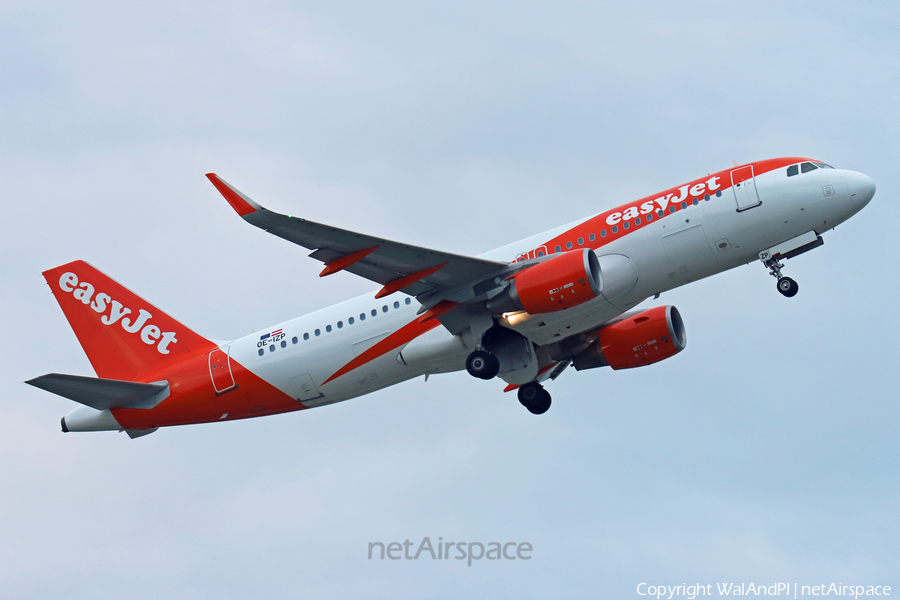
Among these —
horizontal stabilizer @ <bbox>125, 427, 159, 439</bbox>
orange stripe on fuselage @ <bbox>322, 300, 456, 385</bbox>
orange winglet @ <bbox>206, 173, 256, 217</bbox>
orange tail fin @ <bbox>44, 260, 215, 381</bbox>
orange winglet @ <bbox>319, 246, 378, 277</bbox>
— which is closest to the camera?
orange winglet @ <bbox>206, 173, 256, 217</bbox>

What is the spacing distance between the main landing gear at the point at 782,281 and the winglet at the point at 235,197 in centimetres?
1530

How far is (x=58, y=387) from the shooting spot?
32.7 m

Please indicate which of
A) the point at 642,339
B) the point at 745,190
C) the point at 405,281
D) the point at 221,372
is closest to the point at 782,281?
the point at 745,190

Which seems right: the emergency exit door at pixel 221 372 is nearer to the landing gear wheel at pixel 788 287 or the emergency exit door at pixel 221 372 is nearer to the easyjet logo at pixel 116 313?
the easyjet logo at pixel 116 313

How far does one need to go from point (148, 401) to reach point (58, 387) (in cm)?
326

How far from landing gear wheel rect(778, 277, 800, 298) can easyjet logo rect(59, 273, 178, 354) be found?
2092 centimetres

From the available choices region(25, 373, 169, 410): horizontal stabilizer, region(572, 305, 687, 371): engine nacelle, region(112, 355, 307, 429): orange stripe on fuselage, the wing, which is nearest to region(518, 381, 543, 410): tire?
region(572, 305, 687, 371): engine nacelle

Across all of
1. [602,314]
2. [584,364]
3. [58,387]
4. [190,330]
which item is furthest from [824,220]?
[58,387]

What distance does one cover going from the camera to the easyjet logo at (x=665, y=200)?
30438 mm

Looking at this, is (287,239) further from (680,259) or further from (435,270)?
(680,259)

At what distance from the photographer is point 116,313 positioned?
3722 cm

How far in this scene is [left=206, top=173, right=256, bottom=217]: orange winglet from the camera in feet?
84.4

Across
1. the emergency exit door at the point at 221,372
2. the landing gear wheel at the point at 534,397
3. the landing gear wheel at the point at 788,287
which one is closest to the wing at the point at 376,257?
the emergency exit door at the point at 221,372

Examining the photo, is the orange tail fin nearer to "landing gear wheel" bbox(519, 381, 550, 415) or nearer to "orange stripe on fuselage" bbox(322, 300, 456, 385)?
"orange stripe on fuselage" bbox(322, 300, 456, 385)
